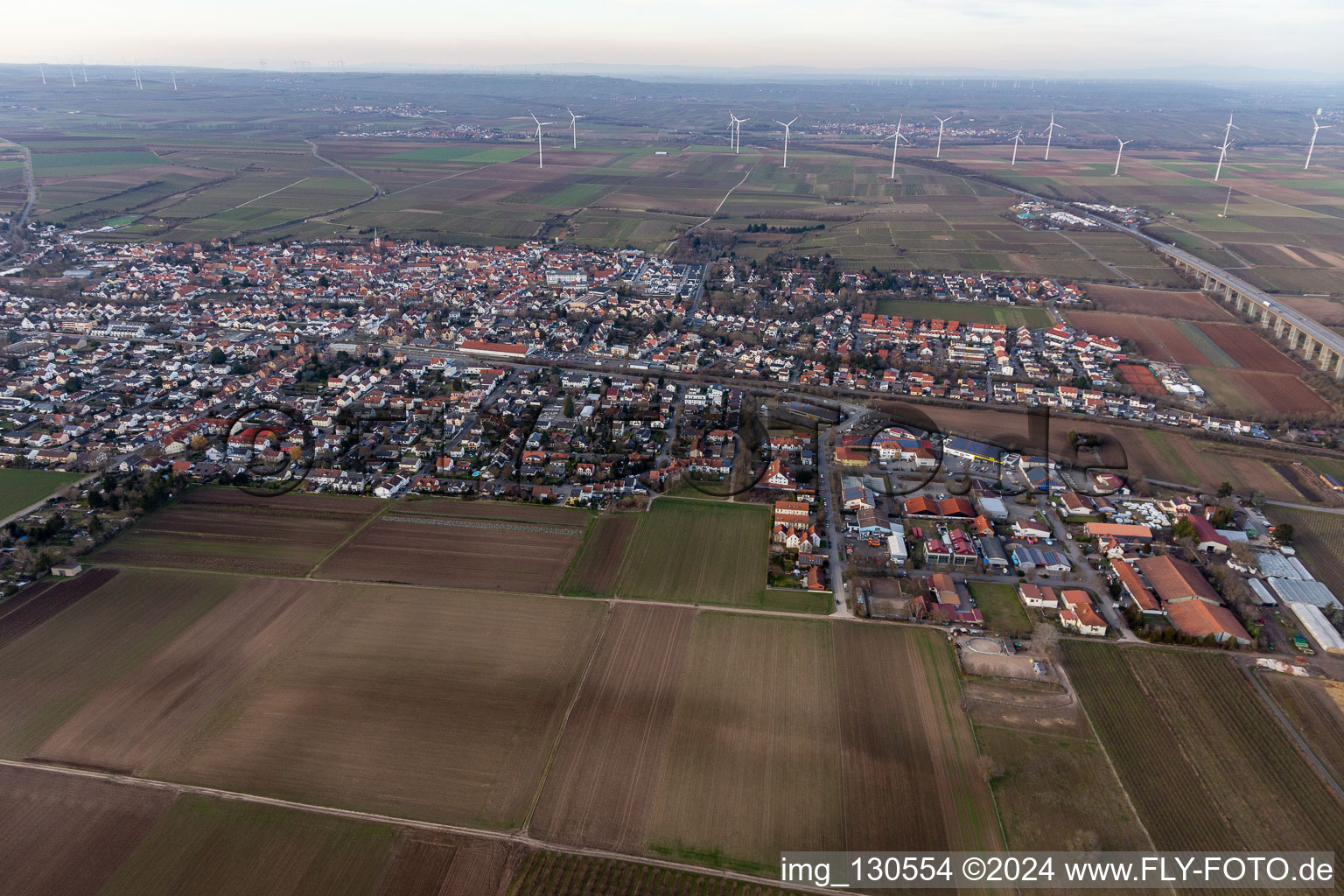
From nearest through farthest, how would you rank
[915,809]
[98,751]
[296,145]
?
1. [915,809]
2. [98,751]
3. [296,145]

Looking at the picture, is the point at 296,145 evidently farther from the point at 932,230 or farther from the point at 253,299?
the point at 932,230

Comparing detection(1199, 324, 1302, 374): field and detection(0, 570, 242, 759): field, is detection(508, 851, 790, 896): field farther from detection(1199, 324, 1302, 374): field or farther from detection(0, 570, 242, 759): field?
detection(1199, 324, 1302, 374): field

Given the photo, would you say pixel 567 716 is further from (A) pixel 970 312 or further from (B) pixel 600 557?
(A) pixel 970 312

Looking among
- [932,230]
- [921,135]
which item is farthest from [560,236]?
[921,135]

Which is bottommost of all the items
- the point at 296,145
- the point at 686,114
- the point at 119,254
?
the point at 119,254

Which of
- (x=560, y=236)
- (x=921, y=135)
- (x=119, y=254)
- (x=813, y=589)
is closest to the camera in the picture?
(x=813, y=589)

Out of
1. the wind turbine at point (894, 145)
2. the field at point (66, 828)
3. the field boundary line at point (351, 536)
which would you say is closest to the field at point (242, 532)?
the field boundary line at point (351, 536)

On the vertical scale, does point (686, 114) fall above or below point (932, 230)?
above

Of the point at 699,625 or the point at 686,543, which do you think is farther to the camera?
the point at 686,543
